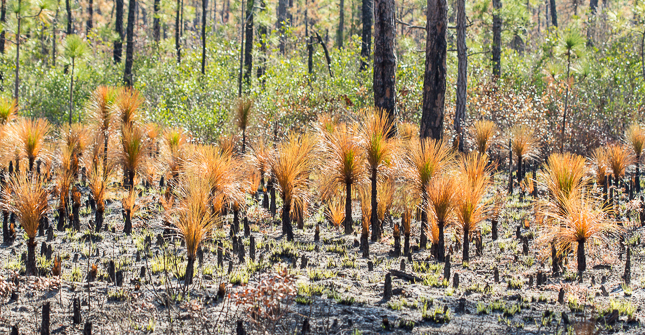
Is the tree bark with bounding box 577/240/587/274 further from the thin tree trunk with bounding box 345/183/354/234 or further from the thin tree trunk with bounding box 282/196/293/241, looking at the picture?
the thin tree trunk with bounding box 282/196/293/241

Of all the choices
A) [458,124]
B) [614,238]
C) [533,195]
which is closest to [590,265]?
[614,238]

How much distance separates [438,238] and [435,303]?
1971 millimetres

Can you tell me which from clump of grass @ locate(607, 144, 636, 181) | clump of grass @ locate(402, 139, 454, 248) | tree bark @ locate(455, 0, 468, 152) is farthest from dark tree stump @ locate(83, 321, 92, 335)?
tree bark @ locate(455, 0, 468, 152)

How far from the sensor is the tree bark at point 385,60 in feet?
31.5

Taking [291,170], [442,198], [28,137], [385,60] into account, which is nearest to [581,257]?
[442,198]

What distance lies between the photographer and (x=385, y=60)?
9625 millimetres

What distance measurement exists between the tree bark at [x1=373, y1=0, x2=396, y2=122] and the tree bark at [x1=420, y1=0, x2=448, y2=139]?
128cm

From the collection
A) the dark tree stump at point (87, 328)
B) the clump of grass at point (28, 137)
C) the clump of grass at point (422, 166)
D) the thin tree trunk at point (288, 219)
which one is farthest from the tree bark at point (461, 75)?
the dark tree stump at point (87, 328)

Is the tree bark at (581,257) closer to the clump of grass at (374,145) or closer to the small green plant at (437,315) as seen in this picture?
the small green plant at (437,315)

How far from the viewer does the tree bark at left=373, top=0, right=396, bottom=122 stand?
31.5 feet

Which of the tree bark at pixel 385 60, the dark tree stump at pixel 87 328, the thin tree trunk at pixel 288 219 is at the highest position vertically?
the tree bark at pixel 385 60

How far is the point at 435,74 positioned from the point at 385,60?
1.58m

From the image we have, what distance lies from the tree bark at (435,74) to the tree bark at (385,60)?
4.18ft

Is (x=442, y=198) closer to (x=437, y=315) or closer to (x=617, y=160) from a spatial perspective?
(x=437, y=315)
